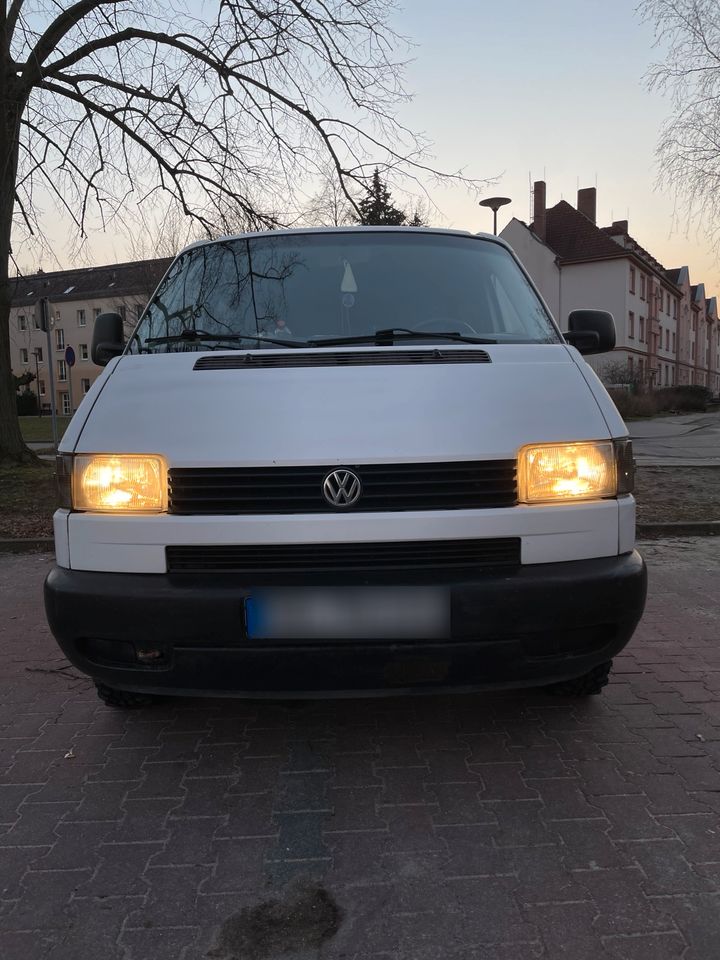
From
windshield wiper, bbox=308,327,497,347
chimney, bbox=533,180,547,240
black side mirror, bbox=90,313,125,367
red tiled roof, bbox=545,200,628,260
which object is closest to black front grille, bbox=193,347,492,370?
windshield wiper, bbox=308,327,497,347

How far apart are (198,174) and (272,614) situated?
9.79 m

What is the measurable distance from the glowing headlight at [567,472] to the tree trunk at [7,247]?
1014 centimetres

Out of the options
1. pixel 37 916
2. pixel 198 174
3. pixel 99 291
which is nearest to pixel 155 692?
pixel 37 916

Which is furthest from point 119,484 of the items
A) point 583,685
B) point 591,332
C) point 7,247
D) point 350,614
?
point 7,247

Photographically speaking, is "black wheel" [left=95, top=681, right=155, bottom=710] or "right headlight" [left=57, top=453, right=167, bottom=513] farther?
"black wheel" [left=95, top=681, right=155, bottom=710]

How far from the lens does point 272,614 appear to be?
2.27m

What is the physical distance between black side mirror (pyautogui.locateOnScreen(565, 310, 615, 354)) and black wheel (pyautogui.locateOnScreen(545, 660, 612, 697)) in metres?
1.56

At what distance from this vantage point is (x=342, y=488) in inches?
90.8

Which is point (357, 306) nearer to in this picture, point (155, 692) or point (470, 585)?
point (470, 585)

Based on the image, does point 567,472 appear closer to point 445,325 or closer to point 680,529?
point 445,325

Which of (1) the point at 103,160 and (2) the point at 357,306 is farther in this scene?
(1) the point at 103,160

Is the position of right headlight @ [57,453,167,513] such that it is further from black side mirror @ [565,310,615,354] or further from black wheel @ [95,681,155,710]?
black side mirror @ [565,310,615,354]

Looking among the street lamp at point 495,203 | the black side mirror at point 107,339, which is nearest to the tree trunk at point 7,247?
the black side mirror at point 107,339

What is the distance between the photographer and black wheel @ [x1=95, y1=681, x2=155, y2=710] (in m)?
3.04
